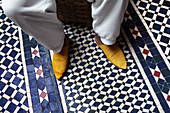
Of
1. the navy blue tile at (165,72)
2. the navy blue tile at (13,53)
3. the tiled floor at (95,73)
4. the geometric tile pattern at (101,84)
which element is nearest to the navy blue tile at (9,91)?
Result: the tiled floor at (95,73)

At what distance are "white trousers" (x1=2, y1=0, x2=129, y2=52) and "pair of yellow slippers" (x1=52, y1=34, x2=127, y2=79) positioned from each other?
0.49 ft

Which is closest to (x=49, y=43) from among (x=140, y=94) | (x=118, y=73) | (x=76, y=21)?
(x=76, y=21)

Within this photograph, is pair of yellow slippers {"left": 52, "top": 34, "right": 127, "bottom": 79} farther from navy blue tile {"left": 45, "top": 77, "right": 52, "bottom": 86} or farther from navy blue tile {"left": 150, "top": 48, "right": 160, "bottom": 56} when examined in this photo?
navy blue tile {"left": 150, "top": 48, "right": 160, "bottom": 56}

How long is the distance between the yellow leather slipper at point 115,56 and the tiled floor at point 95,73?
3 centimetres

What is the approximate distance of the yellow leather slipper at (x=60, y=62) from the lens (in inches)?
41.3

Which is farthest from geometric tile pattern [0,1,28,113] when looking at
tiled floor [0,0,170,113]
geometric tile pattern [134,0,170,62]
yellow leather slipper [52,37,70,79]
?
geometric tile pattern [134,0,170,62]

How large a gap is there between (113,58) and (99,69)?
108mm

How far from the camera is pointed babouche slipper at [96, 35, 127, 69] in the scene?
3.40ft

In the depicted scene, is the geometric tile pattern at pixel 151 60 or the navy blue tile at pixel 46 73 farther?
the navy blue tile at pixel 46 73

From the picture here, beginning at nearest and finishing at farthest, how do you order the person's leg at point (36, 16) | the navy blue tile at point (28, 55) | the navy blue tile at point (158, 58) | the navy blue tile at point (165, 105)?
the person's leg at point (36, 16), the navy blue tile at point (165, 105), the navy blue tile at point (158, 58), the navy blue tile at point (28, 55)

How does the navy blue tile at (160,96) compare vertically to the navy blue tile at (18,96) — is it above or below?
above

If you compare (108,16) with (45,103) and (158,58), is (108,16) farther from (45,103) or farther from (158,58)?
(45,103)

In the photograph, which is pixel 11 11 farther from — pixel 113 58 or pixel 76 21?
pixel 113 58

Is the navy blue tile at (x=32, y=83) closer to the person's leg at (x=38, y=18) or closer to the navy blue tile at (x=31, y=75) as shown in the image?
the navy blue tile at (x=31, y=75)
